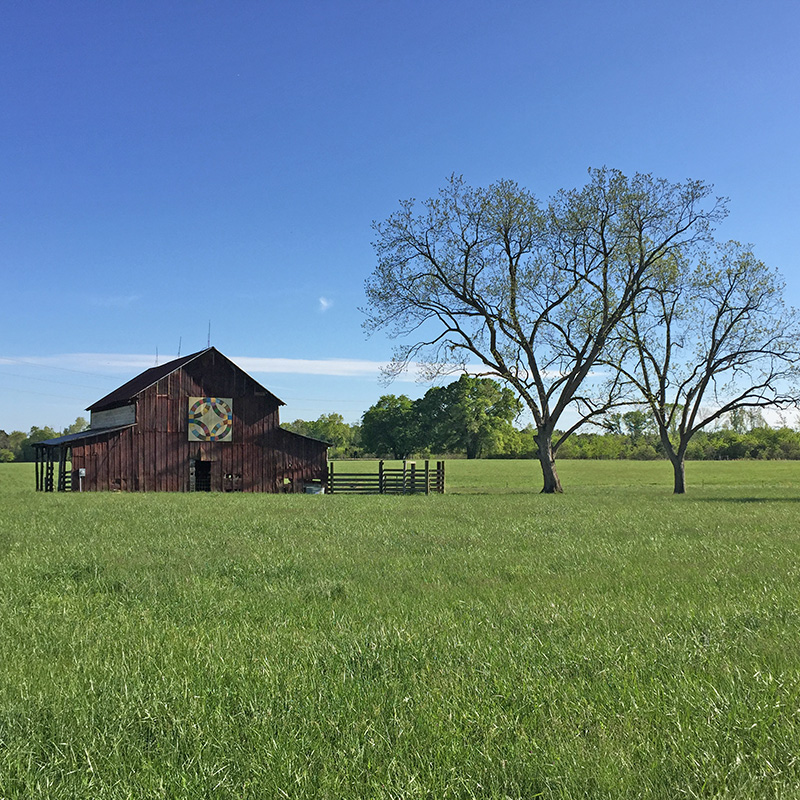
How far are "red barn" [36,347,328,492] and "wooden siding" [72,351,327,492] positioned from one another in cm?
6

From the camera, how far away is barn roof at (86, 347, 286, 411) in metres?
43.6

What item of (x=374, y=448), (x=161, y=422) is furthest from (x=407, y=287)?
(x=374, y=448)

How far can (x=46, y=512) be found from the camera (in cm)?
2212

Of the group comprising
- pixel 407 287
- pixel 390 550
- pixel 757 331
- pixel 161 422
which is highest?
pixel 407 287

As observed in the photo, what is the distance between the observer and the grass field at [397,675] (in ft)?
13.5

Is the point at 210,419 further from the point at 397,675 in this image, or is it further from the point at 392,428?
the point at 392,428

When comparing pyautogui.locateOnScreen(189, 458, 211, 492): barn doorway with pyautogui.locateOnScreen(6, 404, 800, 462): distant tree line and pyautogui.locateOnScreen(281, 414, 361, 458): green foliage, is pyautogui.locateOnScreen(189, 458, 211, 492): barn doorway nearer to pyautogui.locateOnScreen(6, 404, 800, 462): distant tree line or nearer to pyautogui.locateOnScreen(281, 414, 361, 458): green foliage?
pyautogui.locateOnScreen(6, 404, 800, 462): distant tree line

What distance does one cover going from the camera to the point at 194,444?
43438 mm

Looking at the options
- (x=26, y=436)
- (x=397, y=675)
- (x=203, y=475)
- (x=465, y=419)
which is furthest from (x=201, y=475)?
(x=26, y=436)

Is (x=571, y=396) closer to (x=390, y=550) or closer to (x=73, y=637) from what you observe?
(x=390, y=550)

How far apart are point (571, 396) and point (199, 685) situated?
38494 millimetres

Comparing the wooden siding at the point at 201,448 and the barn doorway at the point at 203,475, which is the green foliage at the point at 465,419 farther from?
the barn doorway at the point at 203,475

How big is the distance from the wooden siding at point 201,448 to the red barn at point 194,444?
0.06m

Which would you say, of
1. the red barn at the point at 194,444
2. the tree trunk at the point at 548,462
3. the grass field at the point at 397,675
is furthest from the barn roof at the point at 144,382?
the grass field at the point at 397,675
